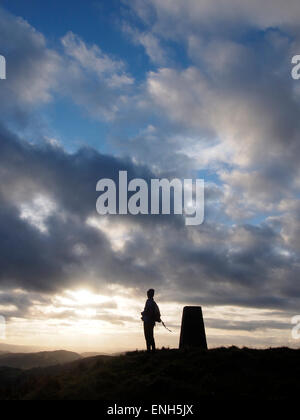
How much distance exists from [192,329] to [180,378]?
8.03 metres

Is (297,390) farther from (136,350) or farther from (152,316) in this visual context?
(136,350)

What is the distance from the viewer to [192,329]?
71.3ft

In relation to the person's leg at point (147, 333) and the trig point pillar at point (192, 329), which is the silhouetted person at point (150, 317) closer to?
the person's leg at point (147, 333)

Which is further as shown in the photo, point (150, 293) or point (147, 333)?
point (150, 293)

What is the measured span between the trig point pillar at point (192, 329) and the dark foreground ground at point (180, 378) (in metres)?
3.43

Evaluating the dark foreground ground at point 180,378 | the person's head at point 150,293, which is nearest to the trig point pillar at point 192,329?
the dark foreground ground at point 180,378

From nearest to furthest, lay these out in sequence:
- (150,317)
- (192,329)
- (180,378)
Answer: (180,378) < (150,317) < (192,329)

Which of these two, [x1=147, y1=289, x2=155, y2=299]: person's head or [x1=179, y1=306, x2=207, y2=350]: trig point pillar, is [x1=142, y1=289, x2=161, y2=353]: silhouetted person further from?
[x1=179, y1=306, x2=207, y2=350]: trig point pillar

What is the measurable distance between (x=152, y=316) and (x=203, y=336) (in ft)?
15.8

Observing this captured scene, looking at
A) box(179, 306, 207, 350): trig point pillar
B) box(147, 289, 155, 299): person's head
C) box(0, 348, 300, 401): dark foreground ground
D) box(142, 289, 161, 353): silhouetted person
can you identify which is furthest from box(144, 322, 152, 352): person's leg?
box(179, 306, 207, 350): trig point pillar

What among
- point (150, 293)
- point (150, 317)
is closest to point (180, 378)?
point (150, 317)

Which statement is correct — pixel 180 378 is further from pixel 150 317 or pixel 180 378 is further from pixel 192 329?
pixel 192 329

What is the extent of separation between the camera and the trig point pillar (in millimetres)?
21500
